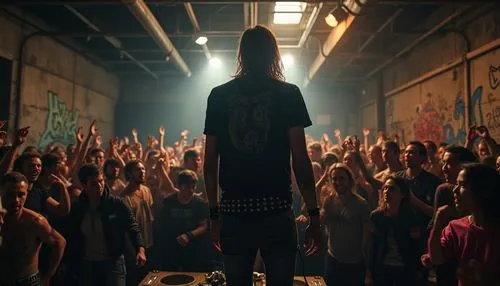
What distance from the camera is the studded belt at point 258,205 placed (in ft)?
7.02

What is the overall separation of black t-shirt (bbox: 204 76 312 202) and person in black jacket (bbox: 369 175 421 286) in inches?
108

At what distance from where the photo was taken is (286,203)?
219 cm

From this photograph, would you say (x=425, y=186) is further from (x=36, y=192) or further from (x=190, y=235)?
(x=36, y=192)

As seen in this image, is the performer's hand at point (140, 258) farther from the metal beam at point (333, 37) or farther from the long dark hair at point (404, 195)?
the metal beam at point (333, 37)

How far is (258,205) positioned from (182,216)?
3.44m

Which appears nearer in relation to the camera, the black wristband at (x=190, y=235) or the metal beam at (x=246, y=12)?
the black wristband at (x=190, y=235)

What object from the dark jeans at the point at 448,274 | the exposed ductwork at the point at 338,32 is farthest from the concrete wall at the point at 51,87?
the dark jeans at the point at 448,274

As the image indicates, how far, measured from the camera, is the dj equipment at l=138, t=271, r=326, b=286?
372 cm

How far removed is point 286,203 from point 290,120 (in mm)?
480

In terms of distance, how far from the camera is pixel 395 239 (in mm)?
4438

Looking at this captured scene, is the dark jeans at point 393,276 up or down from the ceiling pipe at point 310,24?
down

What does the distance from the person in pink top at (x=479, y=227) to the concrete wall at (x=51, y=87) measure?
9975mm

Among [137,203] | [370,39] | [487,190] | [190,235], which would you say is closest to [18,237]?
[137,203]

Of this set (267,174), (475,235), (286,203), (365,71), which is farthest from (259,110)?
(365,71)
